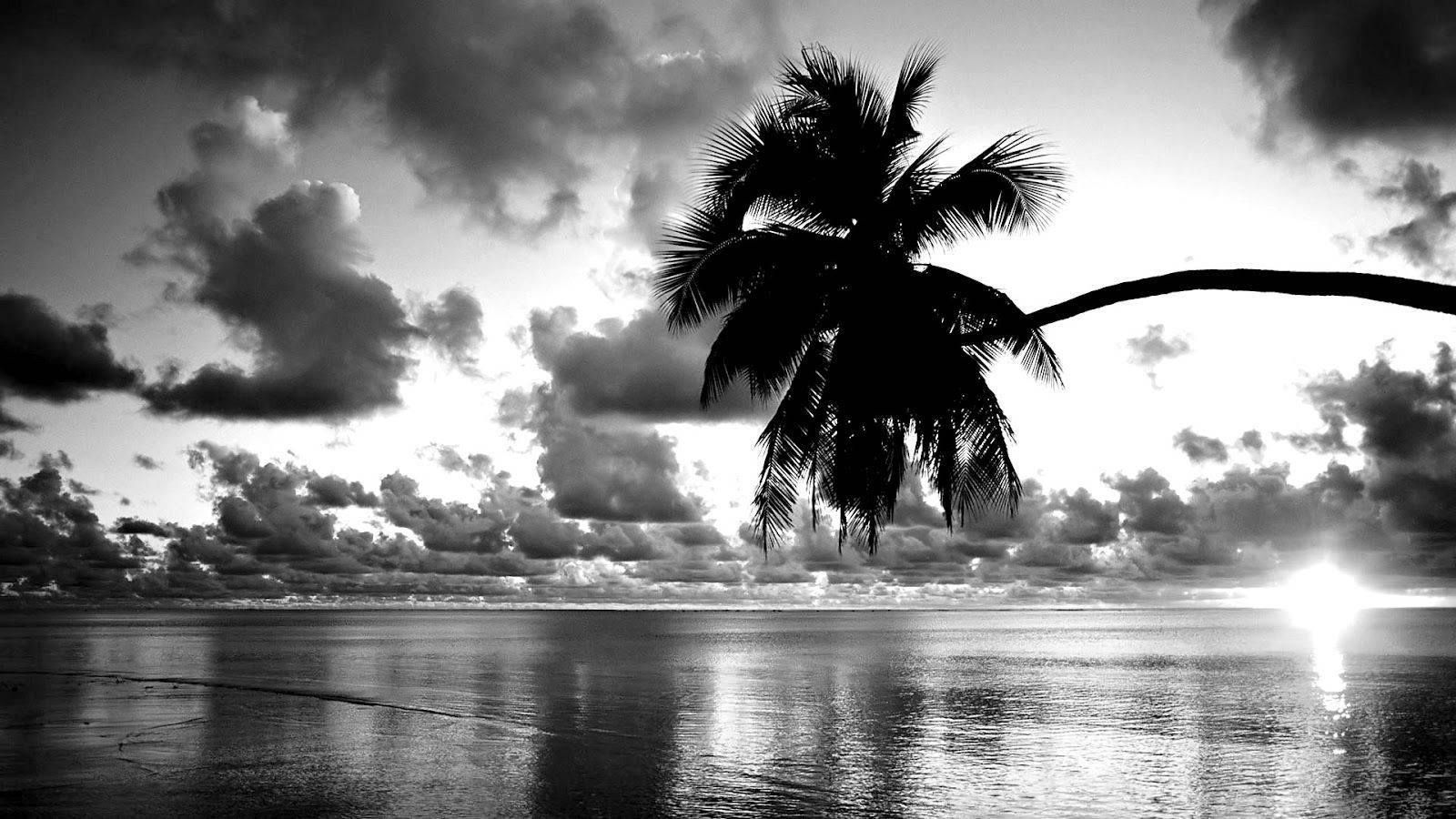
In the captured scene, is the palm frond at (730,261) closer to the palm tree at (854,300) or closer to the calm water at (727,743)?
the palm tree at (854,300)

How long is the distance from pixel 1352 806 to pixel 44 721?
78.3 feet

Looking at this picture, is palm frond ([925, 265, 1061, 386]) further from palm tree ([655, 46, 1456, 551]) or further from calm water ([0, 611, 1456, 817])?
calm water ([0, 611, 1456, 817])

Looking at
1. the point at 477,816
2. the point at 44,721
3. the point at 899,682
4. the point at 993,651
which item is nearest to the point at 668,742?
the point at 477,816

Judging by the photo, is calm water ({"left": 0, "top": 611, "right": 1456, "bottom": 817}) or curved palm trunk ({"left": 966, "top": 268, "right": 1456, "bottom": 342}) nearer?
curved palm trunk ({"left": 966, "top": 268, "right": 1456, "bottom": 342})

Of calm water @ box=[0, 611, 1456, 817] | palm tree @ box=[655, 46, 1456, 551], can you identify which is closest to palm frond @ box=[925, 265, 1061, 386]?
palm tree @ box=[655, 46, 1456, 551]

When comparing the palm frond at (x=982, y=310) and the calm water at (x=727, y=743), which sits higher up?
the palm frond at (x=982, y=310)

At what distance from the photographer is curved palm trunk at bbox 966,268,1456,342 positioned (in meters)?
6.02

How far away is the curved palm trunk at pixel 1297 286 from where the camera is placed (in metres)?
6.02

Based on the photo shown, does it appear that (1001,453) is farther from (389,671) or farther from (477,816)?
(389,671)

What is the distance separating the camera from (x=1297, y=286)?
6320 mm

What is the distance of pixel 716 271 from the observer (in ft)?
43.1

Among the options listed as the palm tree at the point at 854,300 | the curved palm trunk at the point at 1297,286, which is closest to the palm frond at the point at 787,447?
the palm tree at the point at 854,300

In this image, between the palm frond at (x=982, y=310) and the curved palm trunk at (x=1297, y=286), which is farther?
the palm frond at (x=982, y=310)

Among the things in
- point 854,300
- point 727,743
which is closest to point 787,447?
point 854,300
